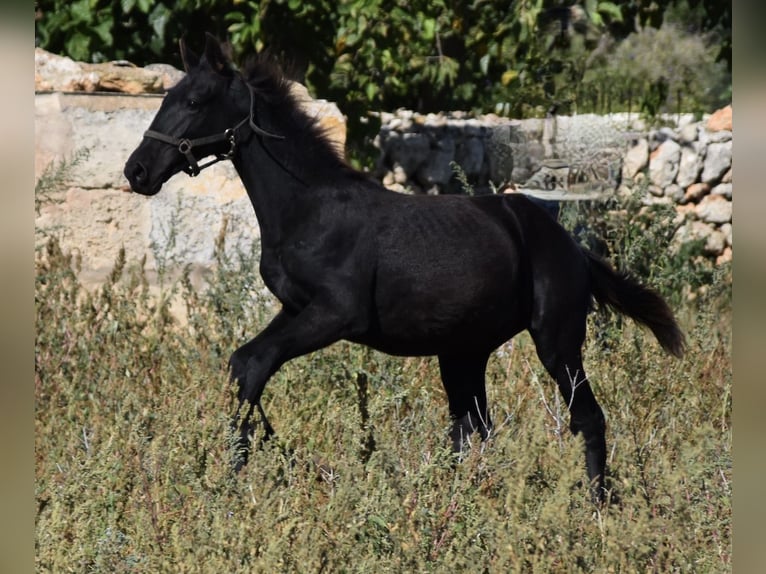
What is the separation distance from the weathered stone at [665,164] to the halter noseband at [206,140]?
19.7 ft

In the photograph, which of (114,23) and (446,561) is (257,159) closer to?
(446,561)

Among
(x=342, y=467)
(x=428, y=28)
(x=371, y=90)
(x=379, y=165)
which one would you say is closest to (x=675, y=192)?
(x=379, y=165)

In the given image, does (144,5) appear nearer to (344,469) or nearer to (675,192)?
(675,192)

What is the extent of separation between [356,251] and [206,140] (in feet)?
2.45

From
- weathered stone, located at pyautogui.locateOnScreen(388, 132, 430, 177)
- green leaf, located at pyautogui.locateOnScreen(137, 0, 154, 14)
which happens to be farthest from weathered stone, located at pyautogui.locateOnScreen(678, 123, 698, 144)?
green leaf, located at pyautogui.locateOnScreen(137, 0, 154, 14)

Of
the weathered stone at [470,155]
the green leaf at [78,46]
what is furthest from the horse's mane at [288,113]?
the weathered stone at [470,155]

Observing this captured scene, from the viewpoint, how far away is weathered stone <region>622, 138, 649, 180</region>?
997 cm

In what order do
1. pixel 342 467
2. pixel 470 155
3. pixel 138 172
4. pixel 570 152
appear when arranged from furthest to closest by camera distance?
pixel 470 155 → pixel 570 152 → pixel 138 172 → pixel 342 467

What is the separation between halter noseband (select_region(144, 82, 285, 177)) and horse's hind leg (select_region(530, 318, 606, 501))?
4.52 ft

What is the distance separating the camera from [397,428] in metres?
4.44

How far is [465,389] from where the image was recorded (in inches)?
198

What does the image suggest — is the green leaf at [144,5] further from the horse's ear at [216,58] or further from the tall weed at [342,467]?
the horse's ear at [216,58]

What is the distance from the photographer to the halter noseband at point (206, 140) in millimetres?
4547

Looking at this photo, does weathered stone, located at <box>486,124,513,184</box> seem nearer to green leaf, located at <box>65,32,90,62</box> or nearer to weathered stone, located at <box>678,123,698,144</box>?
weathered stone, located at <box>678,123,698,144</box>
